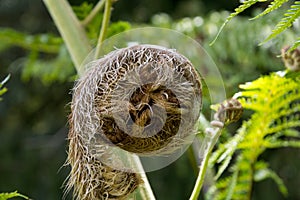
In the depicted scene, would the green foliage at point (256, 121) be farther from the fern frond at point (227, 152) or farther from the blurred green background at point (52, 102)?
the blurred green background at point (52, 102)

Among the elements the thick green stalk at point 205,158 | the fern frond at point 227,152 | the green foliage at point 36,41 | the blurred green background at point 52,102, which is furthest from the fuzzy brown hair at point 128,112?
the blurred green background at point 52,102

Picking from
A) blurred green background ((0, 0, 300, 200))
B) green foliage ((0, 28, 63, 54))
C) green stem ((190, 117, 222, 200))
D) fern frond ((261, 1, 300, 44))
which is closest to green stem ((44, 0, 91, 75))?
green stem ((190, 117, 222, 200))

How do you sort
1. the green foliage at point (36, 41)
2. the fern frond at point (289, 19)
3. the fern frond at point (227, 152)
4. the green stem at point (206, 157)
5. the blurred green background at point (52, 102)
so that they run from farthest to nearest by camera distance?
1. the blurred green background at point (52, 102)
2. the green foliage at point (36, 41)
3. the fern frond at point (227, 152)
4. the green stem at point (206, 157)
5. the fern frond at point (289, 19)

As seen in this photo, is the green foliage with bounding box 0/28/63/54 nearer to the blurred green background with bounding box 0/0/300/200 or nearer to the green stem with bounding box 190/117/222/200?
the blurred green background with bounding box 0/0/300/200

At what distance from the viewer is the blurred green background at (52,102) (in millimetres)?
2059

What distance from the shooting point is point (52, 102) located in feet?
9.75

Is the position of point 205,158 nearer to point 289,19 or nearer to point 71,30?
point 289,19

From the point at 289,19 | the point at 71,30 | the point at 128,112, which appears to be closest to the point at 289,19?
the point at 289,19

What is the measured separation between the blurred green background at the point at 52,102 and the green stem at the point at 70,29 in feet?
3.15

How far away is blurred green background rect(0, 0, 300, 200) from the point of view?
6.75 feet

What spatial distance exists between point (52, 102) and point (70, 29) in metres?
2.12

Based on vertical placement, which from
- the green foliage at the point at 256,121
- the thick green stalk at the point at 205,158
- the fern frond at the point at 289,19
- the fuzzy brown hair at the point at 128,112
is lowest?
the green foliage at the point at 256,121

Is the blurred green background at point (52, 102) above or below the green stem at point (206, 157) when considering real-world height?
Result: below

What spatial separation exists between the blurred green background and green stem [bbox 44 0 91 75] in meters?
0.96
